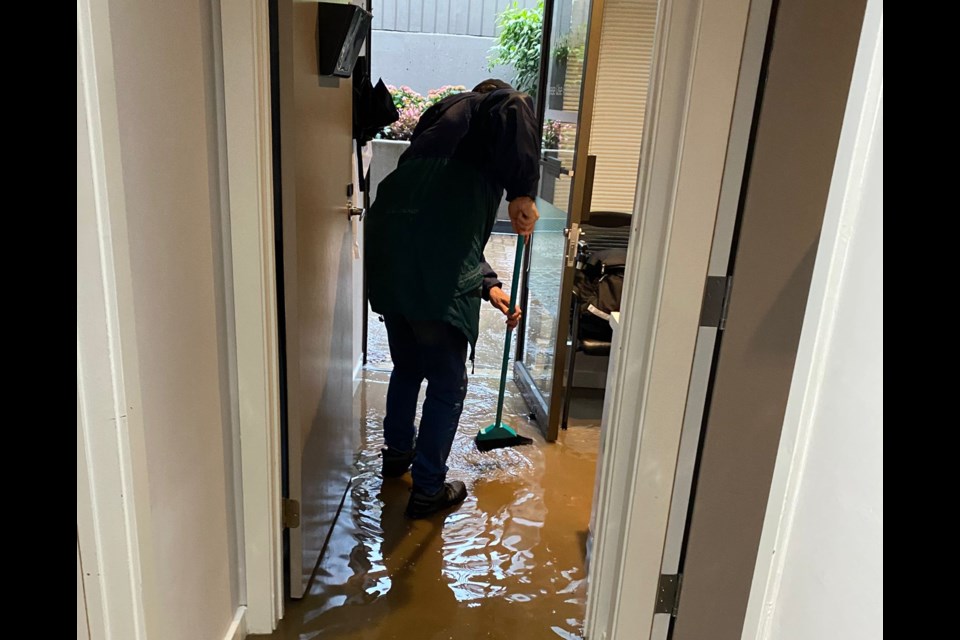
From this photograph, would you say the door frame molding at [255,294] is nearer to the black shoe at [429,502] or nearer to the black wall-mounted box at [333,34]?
the black wall-mounted box at [333,34]

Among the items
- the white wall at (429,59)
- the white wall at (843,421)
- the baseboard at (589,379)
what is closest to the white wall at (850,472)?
the white wall at (843,421)

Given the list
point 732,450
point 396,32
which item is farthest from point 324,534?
point 396,32

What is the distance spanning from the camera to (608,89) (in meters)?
3.18

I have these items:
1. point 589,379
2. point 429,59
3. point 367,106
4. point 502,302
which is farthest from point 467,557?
point 429,59

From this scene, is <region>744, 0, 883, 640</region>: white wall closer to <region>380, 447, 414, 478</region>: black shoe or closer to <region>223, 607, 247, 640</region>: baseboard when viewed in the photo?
<region>223, 607, 247, 640</region>: baseboard

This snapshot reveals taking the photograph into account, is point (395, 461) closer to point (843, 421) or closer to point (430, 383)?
point (430, 383)

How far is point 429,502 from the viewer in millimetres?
2332

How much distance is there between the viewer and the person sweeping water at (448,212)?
→ 6.69ft

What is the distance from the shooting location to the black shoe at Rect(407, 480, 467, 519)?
7.63 feet

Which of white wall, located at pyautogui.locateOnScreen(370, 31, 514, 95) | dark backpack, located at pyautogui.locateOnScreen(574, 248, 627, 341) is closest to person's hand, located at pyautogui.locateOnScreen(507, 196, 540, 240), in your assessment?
dark backpack, located at pyautogui.locateOnScreen(574, 248, 627, 341)

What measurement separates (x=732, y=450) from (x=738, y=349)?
0.79 feet

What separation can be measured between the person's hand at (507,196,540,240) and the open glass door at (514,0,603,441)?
44cm
